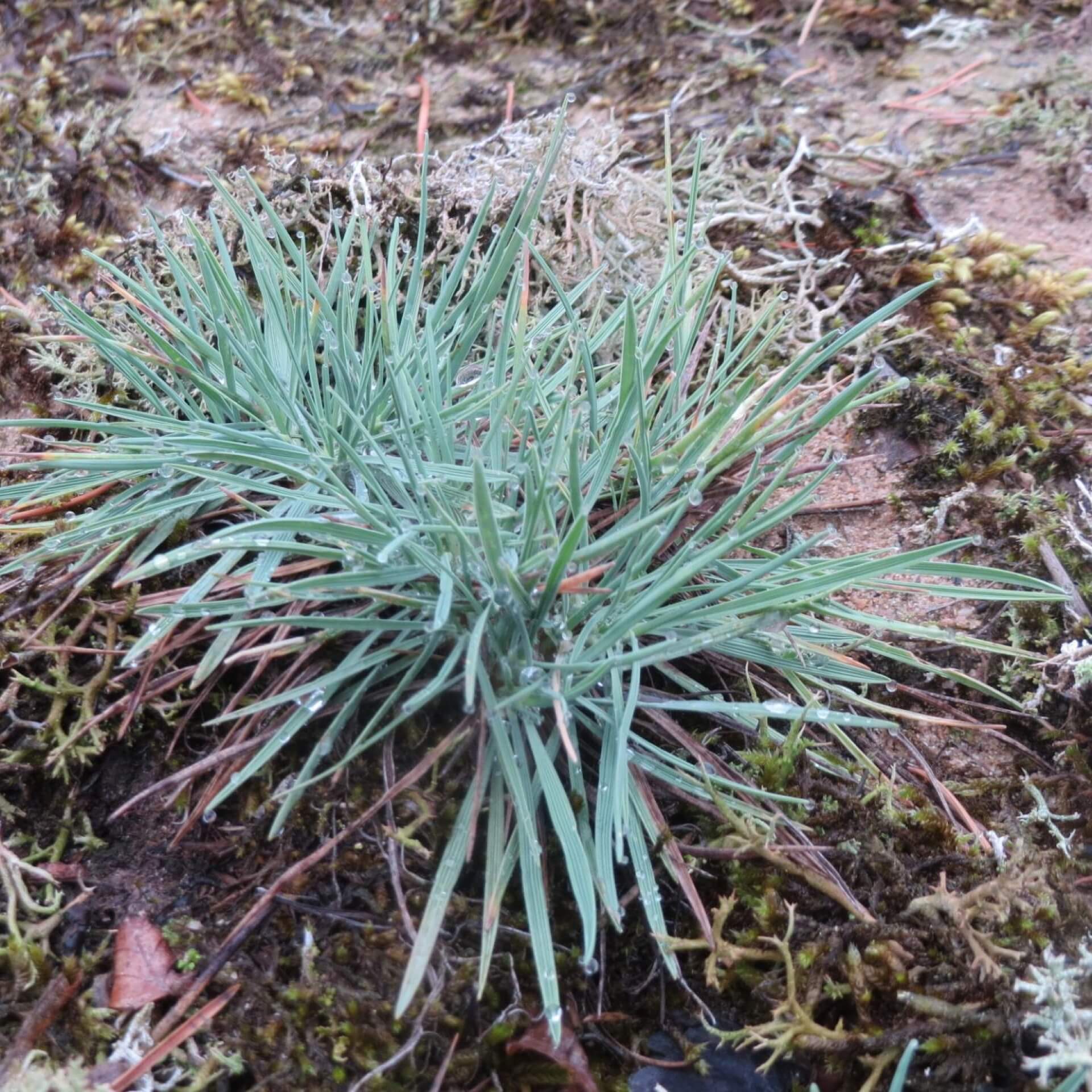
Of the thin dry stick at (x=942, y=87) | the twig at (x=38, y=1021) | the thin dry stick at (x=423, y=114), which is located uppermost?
the thin dry stick at (x=423, y=114)

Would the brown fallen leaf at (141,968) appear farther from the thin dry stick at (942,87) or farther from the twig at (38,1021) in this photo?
the thin dry stick at (942,87)

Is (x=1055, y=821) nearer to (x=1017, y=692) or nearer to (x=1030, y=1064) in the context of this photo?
(x=1017, y=692)

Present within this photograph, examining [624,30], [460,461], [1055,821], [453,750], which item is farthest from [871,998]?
[624,30]

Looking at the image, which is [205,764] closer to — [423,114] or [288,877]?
[288,877]

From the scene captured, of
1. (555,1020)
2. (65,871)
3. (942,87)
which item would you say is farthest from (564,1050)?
(942,87)

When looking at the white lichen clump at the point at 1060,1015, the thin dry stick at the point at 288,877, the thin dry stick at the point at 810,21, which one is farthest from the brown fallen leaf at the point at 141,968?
the thin dry stick at the point at 810,21

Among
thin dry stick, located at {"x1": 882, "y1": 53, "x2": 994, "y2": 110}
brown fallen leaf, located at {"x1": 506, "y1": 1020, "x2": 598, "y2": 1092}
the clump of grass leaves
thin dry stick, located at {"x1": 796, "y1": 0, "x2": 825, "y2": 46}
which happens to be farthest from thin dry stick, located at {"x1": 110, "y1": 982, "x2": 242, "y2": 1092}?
thin dry stick, located at {"x1": 796, "y1": 0, "x2": 825, "y2": 46}
